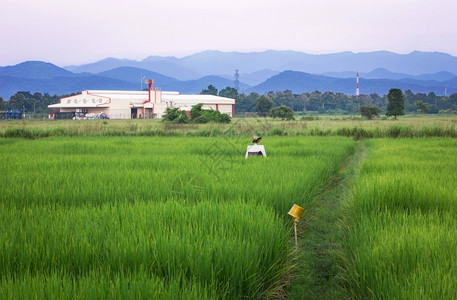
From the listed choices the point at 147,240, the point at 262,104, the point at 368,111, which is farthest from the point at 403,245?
the point at 262,104

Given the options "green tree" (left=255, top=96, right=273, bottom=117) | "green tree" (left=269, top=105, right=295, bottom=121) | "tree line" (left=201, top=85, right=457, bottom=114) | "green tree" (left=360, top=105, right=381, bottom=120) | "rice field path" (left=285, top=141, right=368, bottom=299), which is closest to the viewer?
"rice field path" (left=285, top=141, right=368, bottom=299)

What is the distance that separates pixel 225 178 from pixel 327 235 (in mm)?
1640

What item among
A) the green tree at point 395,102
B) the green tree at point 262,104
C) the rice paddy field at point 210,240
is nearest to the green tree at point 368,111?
the green tree at point 395,102

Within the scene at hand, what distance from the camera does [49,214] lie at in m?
3.28

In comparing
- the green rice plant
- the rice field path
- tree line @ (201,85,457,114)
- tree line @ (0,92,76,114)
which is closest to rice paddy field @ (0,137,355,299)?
the rice field path

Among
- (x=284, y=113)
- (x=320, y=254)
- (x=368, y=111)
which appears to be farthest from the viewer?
(x=368, y=111)

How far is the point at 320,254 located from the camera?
3.70 m

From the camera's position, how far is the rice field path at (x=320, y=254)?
2.90 metres

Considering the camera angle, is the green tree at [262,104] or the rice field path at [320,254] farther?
the green tree at [262,104]

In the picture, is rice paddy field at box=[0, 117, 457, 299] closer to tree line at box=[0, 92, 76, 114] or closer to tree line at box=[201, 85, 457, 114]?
tree line at box=[201, 85, 457, 114]

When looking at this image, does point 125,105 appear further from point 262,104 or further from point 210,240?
point 210,240

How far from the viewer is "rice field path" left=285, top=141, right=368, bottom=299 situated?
9.52 ft

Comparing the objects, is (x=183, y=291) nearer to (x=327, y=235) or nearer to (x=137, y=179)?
(x=327, y=235)

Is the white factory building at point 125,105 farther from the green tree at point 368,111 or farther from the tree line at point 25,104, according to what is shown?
the green tree at point 368,111
